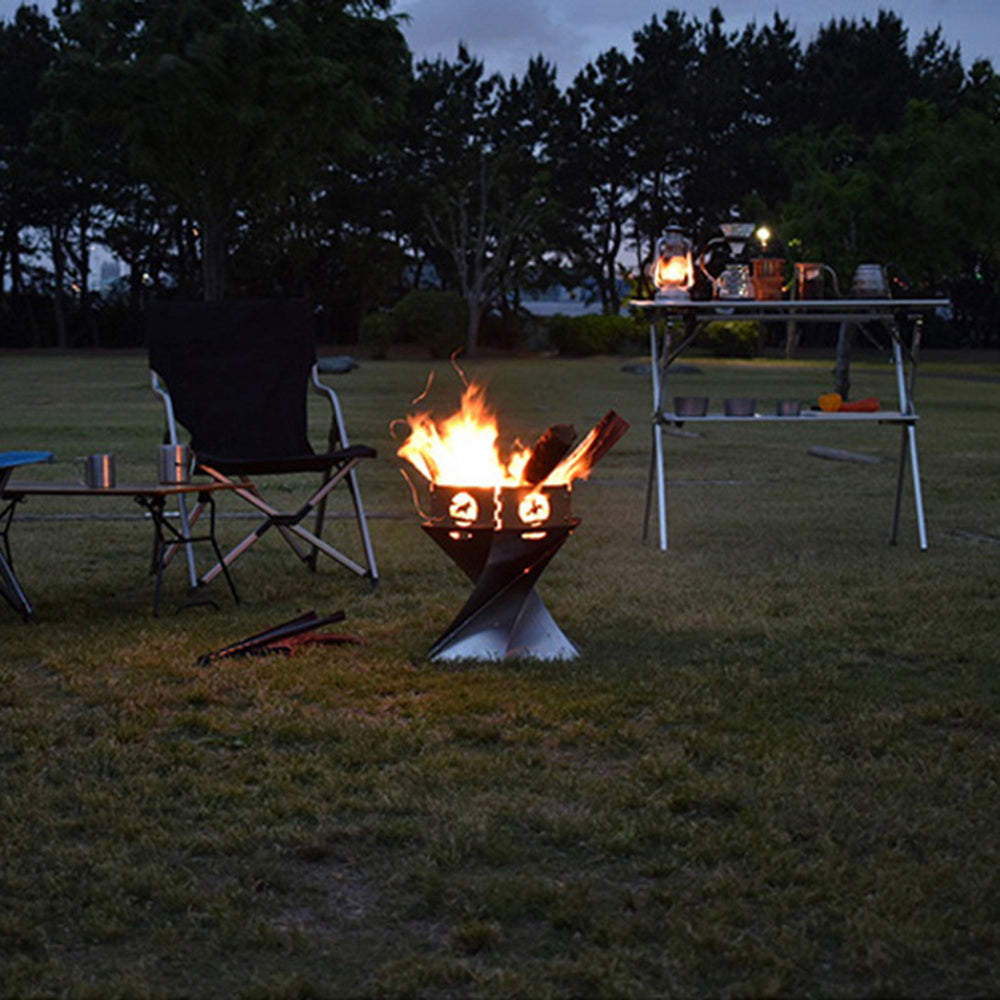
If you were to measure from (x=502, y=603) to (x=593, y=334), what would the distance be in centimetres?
2761

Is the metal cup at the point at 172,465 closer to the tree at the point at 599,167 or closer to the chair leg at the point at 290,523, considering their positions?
the chair leg at the point at 290,523

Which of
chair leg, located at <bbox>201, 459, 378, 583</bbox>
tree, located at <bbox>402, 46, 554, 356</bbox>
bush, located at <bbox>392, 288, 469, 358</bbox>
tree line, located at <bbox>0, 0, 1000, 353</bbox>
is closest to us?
chair leg, located at <bbox>201, 459, 378, 583</bbox>

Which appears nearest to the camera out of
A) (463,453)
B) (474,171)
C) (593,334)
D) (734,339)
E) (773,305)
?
(463,453)

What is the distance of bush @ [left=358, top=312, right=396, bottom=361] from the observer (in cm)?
2888

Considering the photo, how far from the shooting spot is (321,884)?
2266 millimetres

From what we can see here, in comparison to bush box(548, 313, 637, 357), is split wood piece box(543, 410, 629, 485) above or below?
below

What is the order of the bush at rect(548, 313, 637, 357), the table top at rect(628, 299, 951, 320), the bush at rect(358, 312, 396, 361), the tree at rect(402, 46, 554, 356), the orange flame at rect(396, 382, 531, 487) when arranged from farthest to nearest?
the tree at rect(402, 46, 554, 356)
the bush at rect(548, 313, 637, 357)
the bush at rect(358, 312, 396, 361)
the table top at rect(628, 299, 951, 320)
the orange flame at rect(396, 382, 531, 487)

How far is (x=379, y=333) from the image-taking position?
2889 centimetres

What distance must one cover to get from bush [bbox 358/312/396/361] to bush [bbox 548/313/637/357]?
428cm

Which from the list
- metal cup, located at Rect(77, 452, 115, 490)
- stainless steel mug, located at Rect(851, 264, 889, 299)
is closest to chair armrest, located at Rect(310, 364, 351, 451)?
metal cup, located at Rect(77, 452, 115, 490)

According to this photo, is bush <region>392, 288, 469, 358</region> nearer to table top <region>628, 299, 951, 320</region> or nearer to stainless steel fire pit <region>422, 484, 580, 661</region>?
table top <region>628, 299, 951, 320</region>

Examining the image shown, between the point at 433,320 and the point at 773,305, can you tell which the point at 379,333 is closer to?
the point at 433,320

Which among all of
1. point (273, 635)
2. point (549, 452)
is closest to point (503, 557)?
point (549, 452)

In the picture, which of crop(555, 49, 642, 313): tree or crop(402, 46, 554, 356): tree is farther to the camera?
crop(555, 49, 642, 313): tree
